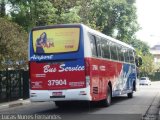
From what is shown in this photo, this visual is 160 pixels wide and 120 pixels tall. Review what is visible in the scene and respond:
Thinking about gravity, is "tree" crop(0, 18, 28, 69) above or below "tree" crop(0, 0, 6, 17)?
below

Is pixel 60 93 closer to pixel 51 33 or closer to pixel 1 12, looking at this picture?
pixel 51 33

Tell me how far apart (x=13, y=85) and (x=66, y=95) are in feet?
28.2

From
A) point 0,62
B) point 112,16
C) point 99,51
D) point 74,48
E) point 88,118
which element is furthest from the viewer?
point 112,16

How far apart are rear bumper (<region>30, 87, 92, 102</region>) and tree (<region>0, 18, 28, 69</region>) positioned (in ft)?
23.6

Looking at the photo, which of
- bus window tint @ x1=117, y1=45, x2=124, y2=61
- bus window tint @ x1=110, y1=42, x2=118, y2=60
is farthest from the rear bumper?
bus window tint @ x1=117, y1=45, x2=124, y2=61

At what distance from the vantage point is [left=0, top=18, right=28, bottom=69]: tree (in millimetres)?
23188

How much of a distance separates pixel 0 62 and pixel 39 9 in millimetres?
10513

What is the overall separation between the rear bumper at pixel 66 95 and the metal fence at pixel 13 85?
6.64 m

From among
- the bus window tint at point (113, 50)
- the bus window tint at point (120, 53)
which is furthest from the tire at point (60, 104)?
the bus window tint at point (120, 53)

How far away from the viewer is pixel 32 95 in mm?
16797

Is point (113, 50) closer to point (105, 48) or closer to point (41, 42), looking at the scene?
point (105, 48)

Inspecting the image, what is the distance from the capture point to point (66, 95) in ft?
53.9

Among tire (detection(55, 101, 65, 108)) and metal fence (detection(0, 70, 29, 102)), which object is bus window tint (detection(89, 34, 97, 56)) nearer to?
tire (detection(55, 101, 65, 108))

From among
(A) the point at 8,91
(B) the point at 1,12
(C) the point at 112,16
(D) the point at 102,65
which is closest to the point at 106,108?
(D) the point at 102,65
